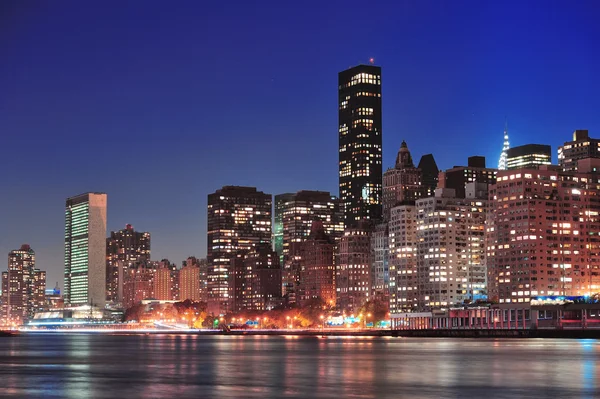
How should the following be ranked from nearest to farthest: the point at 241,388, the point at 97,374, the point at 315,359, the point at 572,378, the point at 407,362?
the point at 241,388, the point at 572,378, the point at 97,374, the point at 407,362, the point at 315,359

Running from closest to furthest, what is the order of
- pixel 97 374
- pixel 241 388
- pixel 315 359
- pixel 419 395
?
pixel 419 395, pixel 241 388, pixel 97 374, pixel 315 359

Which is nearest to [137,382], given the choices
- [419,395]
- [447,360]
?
[419,395]

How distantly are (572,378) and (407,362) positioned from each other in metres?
34.2

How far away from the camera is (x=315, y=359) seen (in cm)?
14525

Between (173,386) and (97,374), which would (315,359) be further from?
(173,386)

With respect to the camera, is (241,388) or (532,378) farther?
(532,378)

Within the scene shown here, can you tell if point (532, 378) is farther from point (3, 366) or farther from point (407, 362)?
point (3, 366)

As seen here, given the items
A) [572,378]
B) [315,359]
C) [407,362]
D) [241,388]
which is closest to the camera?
[241,388]

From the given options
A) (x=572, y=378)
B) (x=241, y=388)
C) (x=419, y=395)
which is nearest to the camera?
(x=419, y=395)

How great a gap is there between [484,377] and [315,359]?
144ft

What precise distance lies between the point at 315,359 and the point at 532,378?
47.6m

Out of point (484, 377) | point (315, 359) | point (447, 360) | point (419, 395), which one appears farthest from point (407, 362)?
point (419, 395)

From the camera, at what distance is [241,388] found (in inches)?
3718

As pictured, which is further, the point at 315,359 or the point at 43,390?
the point at 315,359
